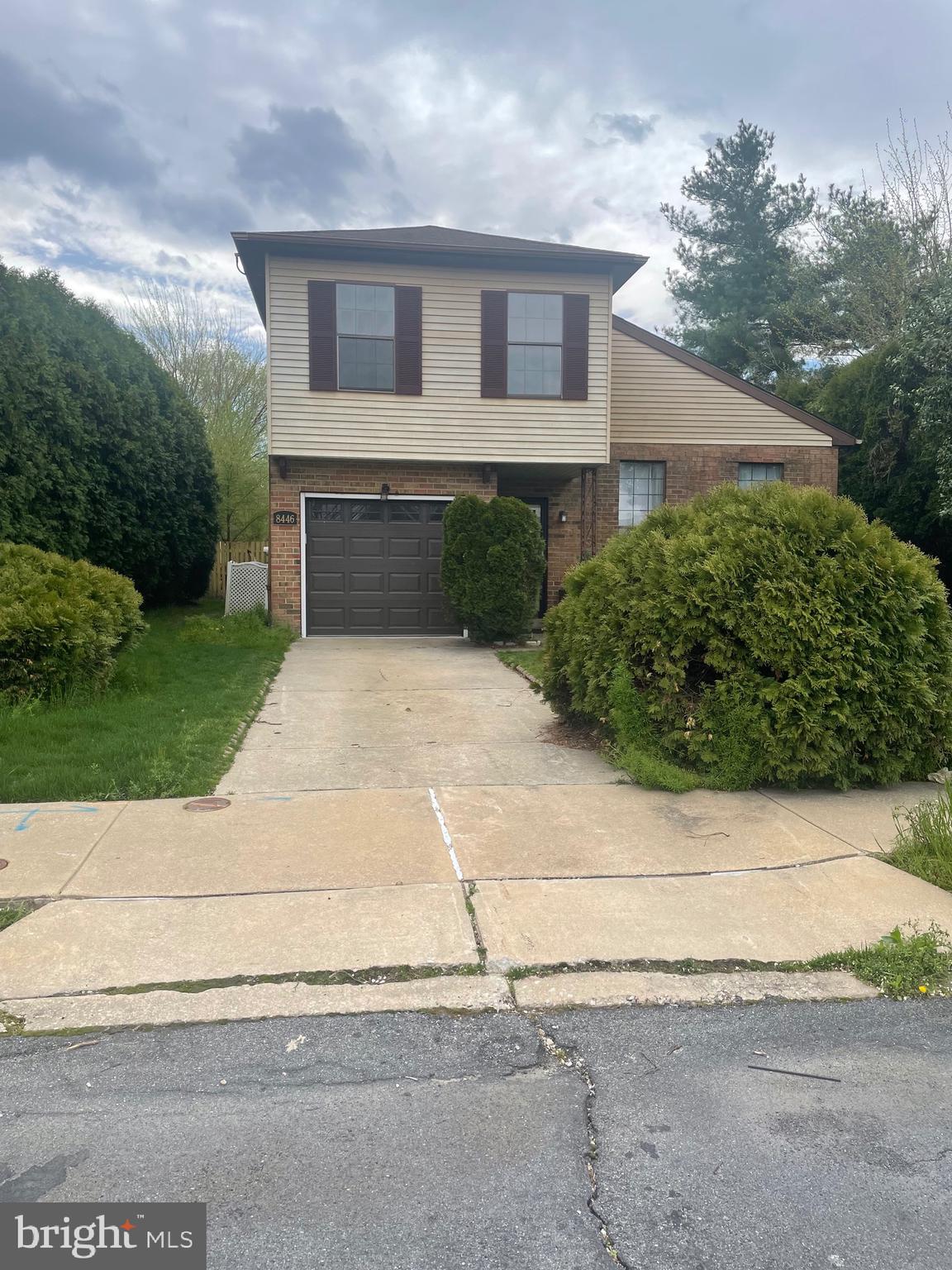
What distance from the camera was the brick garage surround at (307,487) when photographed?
14.1m

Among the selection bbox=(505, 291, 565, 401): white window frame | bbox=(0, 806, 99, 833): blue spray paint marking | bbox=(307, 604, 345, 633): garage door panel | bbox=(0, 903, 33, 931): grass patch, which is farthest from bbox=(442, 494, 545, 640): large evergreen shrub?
bbox=(0, 903, 33, 931): grass patch

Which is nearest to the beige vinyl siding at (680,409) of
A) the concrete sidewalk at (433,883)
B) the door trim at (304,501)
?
the door trim at (304,501)

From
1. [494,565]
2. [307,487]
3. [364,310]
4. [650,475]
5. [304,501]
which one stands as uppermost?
[364,310]

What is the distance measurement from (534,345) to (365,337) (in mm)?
A: 2697

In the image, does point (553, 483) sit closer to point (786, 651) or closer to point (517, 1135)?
point (786, 651)

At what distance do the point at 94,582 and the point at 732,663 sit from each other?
20.1 ft

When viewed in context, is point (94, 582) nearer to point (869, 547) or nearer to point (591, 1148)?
point (869, 547)

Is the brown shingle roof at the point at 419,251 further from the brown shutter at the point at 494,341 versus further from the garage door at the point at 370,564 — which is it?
the garage door at the point at 370,564

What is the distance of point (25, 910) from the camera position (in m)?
3.82

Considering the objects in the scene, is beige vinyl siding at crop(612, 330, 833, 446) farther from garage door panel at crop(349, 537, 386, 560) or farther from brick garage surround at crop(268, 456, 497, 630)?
garage door panel at crop(349, 537, 386, 560)

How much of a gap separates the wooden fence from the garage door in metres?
8.48

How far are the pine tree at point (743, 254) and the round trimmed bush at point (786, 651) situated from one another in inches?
1098

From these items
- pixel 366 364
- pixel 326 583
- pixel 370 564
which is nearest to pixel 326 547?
pixel 326 583

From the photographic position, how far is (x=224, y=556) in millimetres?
23047
